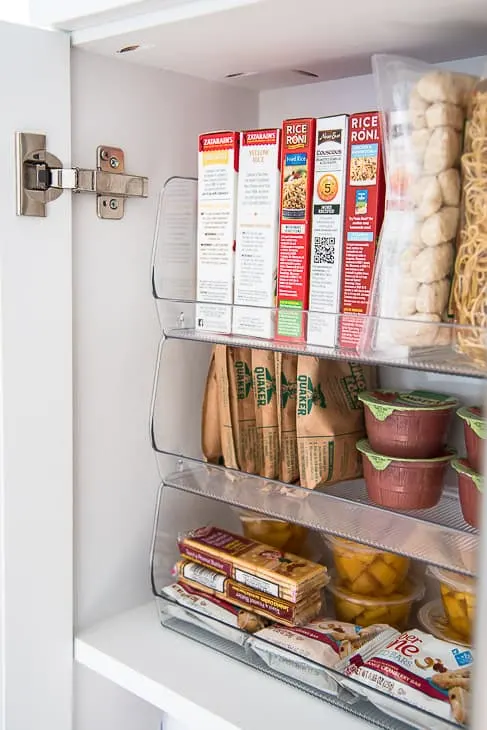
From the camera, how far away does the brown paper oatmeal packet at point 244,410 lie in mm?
1343

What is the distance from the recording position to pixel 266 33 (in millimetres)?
1088

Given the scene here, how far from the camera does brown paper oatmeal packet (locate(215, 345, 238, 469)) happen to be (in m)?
1.33

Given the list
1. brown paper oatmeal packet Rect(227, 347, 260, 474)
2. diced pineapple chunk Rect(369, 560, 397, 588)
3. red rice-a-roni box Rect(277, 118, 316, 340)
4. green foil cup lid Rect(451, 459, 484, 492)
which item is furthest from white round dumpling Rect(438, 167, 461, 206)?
diced pineapple chunk Rect(369, 560, 397, 588)

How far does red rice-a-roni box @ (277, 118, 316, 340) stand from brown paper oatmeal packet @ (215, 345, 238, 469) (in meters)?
0.18

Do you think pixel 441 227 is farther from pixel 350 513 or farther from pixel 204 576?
pixel 204 576

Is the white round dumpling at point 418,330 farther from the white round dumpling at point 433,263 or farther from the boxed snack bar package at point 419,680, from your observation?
the boxed snack bar package at point 419,680

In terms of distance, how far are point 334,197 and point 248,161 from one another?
0.16m

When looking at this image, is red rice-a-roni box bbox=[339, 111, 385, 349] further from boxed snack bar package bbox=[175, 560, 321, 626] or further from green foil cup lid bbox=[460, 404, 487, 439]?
boxed snack bar package bbox=[175, 560, 321, 626]

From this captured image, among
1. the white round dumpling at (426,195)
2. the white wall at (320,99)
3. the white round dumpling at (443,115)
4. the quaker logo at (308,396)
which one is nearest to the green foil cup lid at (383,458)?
the quaker logo at (308,396)

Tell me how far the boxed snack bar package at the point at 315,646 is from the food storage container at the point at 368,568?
0.08 m

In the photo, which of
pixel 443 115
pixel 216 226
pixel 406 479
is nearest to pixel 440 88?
pixel 443 115

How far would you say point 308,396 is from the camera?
1.25 meters

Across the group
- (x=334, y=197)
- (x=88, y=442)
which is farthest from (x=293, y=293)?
(x=88, y=442)

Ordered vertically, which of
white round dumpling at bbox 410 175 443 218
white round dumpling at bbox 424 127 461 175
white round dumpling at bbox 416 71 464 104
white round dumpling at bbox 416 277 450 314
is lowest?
white round dumpling at bbox 416 277 450 314
